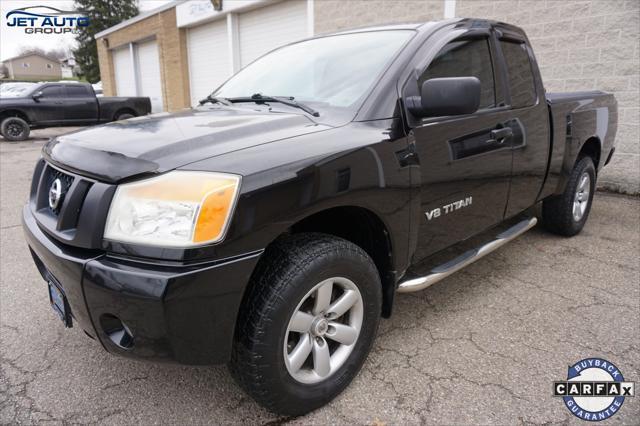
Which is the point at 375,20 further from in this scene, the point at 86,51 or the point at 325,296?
the point at 86,51

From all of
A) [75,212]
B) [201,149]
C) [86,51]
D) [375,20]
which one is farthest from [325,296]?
[86,51]

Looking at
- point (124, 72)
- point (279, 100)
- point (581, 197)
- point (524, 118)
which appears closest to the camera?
point (279, 100)

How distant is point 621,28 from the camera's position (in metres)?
5.40

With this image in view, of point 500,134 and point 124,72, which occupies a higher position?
point 124,72

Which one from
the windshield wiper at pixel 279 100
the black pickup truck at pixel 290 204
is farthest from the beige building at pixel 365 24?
the windshield wiper at pixel 279 100

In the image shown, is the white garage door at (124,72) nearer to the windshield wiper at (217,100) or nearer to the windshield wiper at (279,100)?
the windshield wiper at (217,100)

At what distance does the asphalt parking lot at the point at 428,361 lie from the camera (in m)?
1.96

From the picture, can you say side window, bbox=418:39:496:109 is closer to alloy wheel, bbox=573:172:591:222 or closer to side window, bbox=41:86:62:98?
alloy wheel, bbox=573:172:591:222

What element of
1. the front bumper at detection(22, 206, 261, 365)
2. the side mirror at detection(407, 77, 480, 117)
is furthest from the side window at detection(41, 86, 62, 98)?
the side mirror at detection(407, 77, 480, 117)

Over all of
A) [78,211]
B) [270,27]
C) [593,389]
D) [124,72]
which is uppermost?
[270,27]

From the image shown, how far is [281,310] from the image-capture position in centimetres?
166

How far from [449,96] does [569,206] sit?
248cm

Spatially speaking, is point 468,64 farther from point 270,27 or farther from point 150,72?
point 150,72

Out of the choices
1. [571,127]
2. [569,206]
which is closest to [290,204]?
[571,127]
